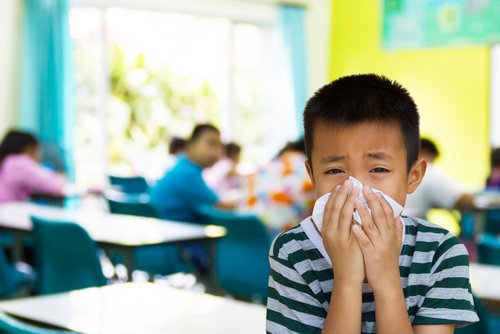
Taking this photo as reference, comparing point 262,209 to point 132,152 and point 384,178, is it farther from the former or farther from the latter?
point 132,152

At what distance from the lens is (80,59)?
9.55m

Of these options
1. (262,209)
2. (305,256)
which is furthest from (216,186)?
(305,256)

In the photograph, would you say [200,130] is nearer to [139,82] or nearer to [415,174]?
[139,82]

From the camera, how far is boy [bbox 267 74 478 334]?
4.14 ft

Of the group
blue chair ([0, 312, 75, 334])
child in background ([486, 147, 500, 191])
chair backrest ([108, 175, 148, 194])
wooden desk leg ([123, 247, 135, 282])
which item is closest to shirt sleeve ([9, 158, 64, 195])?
chair backrest ([108, 175, 148, 194])

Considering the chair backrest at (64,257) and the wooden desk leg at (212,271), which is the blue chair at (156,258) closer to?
the wooden desk leg at (212,271)

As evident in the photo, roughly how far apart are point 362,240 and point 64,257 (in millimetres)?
2799

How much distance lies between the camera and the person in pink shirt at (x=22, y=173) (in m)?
6.62

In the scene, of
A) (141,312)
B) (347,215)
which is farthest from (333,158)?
(141,312)

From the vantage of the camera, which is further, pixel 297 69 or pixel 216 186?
pixel 297 69

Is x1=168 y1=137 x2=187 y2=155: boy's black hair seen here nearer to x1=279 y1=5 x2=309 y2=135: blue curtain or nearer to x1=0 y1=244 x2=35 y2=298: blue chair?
x1=279 y1=5 x2=309 y2=135: blue curtain

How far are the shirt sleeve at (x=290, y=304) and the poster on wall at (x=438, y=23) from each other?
321 inches

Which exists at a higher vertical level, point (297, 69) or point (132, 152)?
point (297, 69)

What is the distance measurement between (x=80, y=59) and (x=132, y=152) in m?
1.17
